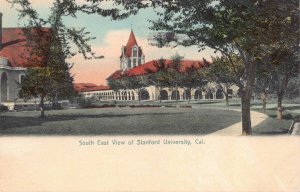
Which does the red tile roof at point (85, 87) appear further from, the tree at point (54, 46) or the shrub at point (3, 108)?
the shrub at point (3, 108)

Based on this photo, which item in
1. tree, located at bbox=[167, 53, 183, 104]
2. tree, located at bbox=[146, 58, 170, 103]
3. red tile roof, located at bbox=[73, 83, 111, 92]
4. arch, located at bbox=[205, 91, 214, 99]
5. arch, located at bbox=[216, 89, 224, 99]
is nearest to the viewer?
red tile roof, located at bbox=[73, 83, 111, 92]

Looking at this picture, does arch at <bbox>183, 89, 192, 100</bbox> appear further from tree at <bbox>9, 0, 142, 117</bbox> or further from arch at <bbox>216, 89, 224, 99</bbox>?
tree at <bbox>9, 0, 142, 117</bbox>

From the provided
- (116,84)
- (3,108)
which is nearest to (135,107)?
(116,84)

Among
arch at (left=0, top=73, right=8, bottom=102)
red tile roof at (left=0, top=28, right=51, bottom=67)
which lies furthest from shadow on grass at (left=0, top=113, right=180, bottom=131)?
red tile roof at (left=0, top=28, right=51, bottom=67)

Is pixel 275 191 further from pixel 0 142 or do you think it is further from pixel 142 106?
pixel 0 142

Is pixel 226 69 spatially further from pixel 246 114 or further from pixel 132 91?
pixel 132 91

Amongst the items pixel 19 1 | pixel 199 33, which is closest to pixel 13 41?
pixel 19 1
